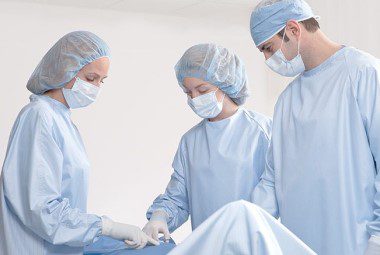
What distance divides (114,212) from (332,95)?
2857 mm

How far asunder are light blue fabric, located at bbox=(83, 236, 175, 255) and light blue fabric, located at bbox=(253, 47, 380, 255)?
17.7 inches

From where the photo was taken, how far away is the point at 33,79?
2.43 meters

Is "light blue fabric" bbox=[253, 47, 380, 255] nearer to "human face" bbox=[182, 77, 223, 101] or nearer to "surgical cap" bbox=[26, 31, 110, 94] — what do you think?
"human face" bbox=[182, 77, 223, 101]

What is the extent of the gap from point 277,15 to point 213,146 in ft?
2.19

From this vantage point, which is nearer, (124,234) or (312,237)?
(312,237)

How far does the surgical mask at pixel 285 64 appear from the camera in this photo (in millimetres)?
2149

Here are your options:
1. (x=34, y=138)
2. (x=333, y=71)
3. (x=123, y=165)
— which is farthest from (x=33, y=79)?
(x=123, y=165)

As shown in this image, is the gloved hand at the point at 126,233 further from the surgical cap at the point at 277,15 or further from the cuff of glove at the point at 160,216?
the surgical cap at the point at 277,15

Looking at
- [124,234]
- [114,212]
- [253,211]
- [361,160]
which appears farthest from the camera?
[114,212]

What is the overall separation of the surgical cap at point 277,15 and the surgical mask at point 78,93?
671 mm

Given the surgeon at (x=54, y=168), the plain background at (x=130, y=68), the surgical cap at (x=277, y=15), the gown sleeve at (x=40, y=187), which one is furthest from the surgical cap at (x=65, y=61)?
the plain background at (x=130, y=68)

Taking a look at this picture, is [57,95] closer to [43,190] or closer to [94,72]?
[94,72]

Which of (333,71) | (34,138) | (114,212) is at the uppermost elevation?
(333,71)

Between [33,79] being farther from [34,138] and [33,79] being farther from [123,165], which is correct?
[123,165]
